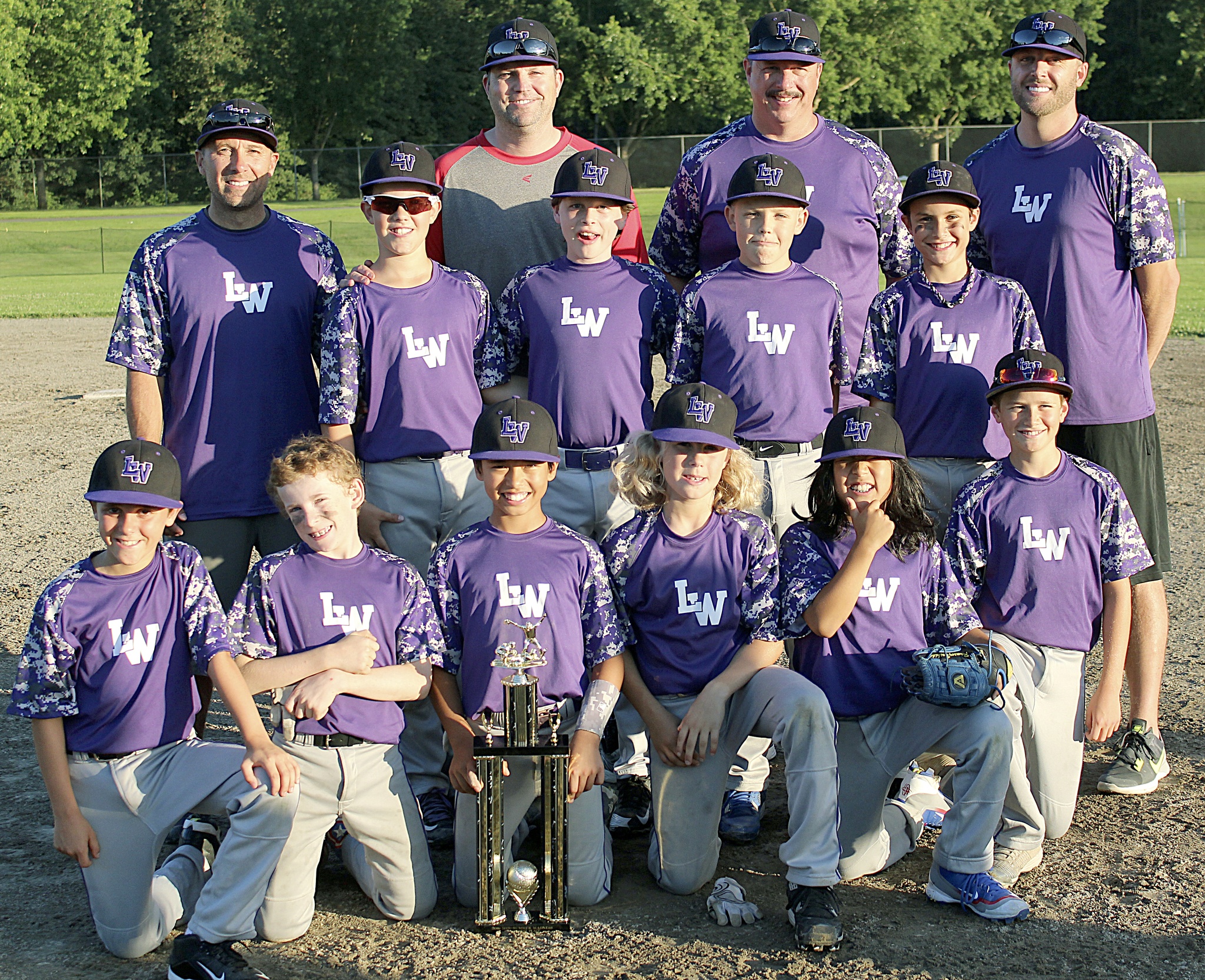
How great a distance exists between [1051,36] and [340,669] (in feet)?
12.2

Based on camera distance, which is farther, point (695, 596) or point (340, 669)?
point (695, 596)

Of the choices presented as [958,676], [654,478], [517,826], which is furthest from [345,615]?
[958,676]

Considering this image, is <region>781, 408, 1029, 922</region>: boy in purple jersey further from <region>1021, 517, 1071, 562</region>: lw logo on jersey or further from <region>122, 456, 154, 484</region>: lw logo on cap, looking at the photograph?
<region>122, 456, 154, 484</region>: lw logo on cap

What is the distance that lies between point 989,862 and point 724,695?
976 millimetres

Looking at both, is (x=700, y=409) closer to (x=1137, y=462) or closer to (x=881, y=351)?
(x=881, y=351)

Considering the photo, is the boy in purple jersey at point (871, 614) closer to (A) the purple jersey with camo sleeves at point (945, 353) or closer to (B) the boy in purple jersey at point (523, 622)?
(A) the purple jersey with camo sleeves at point (945, 353)

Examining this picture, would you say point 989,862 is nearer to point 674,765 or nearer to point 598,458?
point 674,765

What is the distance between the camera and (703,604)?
14.1 ft

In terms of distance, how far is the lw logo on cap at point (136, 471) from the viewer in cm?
391

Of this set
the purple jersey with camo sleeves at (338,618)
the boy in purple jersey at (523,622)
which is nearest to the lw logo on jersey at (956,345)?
the boy in purple jersey at (523,622)

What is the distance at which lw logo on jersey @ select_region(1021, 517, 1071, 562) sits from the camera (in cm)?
452

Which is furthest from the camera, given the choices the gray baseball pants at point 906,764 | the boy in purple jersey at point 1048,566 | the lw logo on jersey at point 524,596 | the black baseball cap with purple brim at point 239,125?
the black baseball cap with purple brim at point 239,125

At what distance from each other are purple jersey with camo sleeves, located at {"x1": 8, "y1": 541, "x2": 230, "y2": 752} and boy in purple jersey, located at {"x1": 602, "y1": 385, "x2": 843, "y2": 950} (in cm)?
141

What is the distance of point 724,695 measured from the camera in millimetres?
4164
